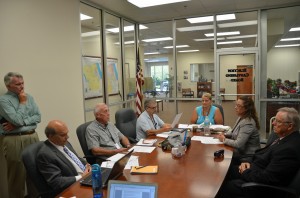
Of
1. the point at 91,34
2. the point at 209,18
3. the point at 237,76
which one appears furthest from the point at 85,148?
the point at 209,18

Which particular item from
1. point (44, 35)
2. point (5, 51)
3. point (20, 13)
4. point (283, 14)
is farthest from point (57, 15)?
point (283, 14)

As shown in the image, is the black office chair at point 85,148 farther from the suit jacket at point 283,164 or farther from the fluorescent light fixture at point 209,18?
the fluorescent light fixture at point 209,18

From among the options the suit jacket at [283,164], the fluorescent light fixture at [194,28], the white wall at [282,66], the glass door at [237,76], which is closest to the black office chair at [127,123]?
the suit jacket at [283,164]

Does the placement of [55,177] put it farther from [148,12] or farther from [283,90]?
[283,90]

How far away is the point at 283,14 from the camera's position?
561 cm

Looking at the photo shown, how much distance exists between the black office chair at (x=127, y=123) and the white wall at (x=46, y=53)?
0.95 meters

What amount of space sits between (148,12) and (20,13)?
2945 mm

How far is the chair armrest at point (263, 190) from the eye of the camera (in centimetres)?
187

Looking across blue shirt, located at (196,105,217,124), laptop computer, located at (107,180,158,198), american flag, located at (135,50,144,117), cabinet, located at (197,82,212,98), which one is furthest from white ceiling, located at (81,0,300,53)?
laptop computer, located at (107,180,158,198)

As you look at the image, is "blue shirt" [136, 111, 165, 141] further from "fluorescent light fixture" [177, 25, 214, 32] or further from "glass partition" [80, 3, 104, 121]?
"fluorescent light fixture" [177, 25, 214, 32]

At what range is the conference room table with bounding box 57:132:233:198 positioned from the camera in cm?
170

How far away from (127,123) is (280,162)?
7.63 feet

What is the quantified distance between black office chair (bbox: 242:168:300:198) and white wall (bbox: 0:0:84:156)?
277cm

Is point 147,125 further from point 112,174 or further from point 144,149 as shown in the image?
point 112,174
